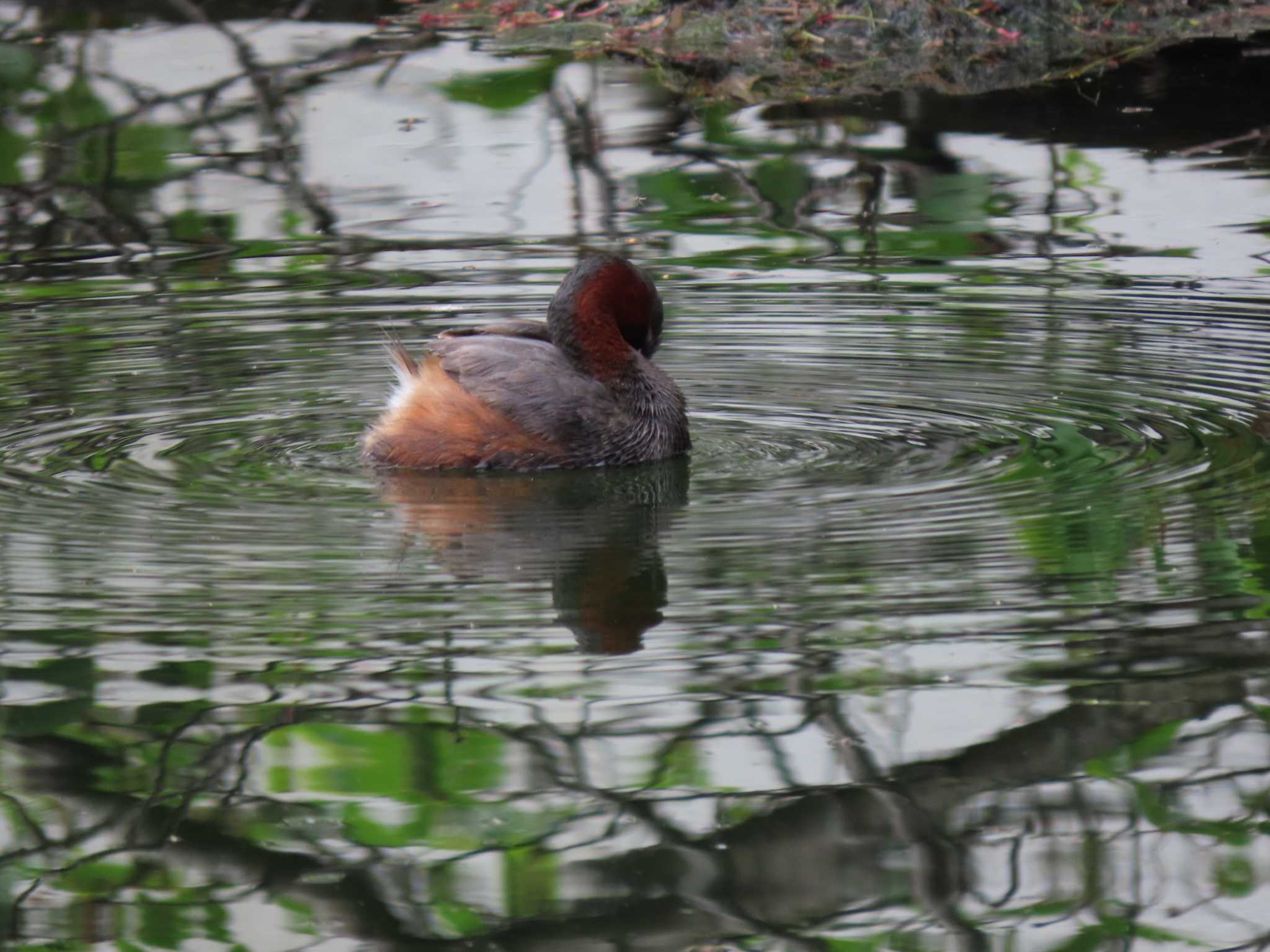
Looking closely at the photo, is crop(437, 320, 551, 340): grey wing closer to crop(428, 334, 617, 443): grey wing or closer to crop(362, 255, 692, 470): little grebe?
crop(362, 255, 692, 470): little grebe

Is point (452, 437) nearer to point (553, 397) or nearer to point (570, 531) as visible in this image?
point (553, 397)

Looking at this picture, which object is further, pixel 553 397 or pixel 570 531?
pixel 553 397

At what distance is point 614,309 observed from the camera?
7.68 metres

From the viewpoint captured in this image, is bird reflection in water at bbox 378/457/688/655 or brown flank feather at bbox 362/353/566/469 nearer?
bird reflection in water at bbox 378/457/688/655

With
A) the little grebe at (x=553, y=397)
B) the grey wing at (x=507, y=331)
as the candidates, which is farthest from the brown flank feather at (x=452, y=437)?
the grey wing at (x=507, y=331)

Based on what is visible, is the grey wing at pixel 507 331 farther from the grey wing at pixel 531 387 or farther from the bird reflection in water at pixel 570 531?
the bird reflection in water at pixel 570 531

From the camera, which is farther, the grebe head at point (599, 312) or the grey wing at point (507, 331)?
the grey wing at point (507, 331)

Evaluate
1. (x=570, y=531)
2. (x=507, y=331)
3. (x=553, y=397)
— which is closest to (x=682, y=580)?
(x=570, y=531)

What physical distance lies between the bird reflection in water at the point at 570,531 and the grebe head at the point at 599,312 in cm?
43

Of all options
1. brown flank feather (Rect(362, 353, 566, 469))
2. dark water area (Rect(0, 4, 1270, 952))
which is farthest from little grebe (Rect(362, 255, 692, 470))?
dark water area (Rect(0, 4, 1270, 952))

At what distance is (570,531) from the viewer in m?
6.64

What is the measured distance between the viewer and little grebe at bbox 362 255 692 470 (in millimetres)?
7422

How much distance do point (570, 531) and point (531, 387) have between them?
988 mm

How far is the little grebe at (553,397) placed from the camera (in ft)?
24.3
